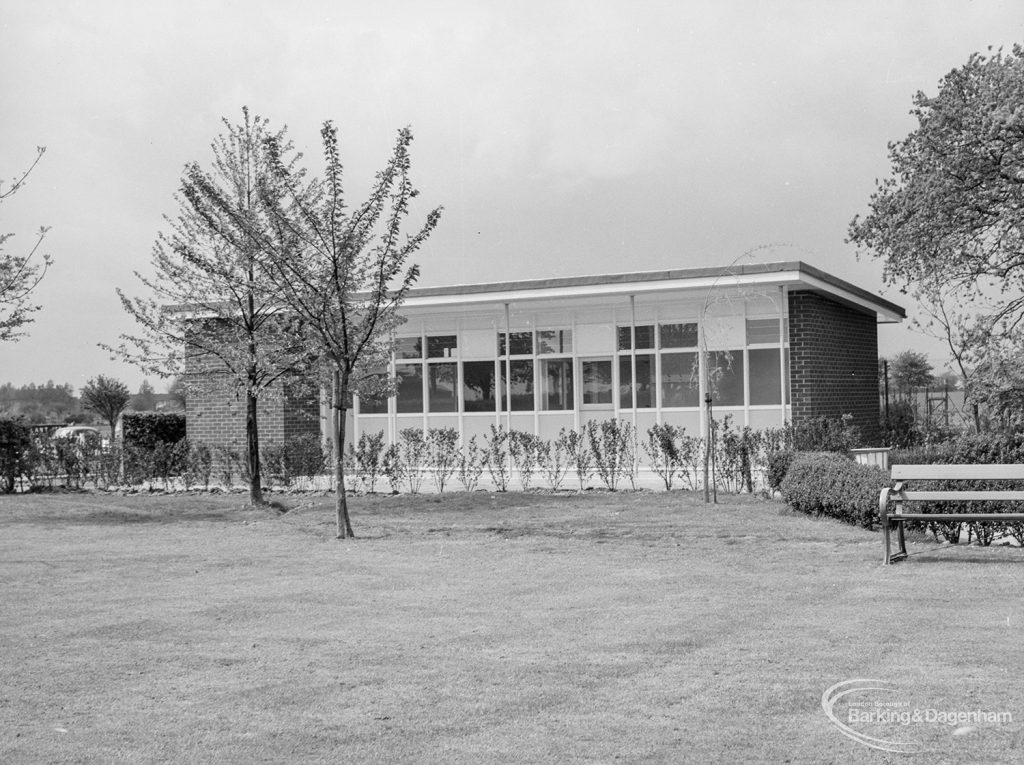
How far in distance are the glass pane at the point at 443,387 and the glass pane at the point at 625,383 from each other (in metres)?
3.14

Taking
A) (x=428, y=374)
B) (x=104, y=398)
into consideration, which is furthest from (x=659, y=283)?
(x=104, y=398)

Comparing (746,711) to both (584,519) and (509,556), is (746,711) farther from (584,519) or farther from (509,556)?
(584,519)

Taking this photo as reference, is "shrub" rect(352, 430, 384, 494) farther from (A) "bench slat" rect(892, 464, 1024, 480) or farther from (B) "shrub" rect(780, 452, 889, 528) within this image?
(A) "bench slat" rect(892, 464, 1024, 480)

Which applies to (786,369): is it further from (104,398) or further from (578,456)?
(104,398)

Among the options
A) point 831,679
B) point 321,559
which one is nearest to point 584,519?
point 321,559

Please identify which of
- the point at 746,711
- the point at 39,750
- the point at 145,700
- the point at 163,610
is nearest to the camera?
the point at 39,750

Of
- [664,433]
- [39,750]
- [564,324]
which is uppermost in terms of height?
[564,324]

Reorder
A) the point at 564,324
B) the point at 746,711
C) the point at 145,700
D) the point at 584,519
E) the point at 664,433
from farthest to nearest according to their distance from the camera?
1. the point at 564,324
2. the point at 664,433
3. the point at 584,519
4. the point at 145,700
5. the point at 746,711

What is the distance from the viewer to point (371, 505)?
1595cm

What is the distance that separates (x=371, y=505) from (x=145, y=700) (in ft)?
34.5

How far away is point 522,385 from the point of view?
2158 centimetres

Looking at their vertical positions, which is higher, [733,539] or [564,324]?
[564,324]

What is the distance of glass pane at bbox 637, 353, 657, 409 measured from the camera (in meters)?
20.8

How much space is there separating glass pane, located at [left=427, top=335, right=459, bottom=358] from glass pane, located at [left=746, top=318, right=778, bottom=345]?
5575 mm
